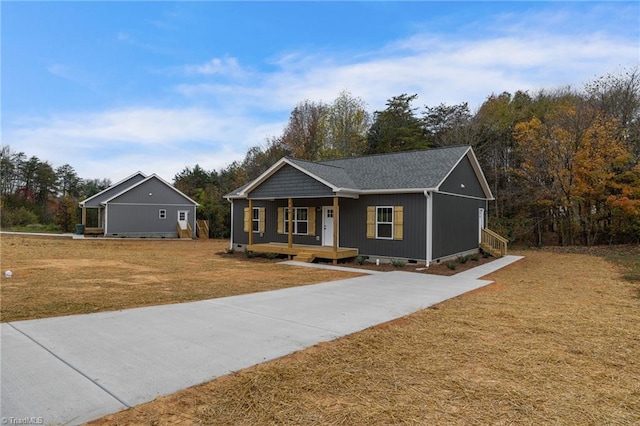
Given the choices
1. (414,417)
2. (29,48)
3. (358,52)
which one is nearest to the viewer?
(414,417)

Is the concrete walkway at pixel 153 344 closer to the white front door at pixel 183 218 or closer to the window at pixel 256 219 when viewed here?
the window at pixel 256 219

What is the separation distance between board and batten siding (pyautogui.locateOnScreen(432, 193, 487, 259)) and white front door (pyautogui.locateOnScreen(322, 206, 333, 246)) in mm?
4558

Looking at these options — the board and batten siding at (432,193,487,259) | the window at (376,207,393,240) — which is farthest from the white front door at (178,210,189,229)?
the board and batten siding at (432,193,487,259)

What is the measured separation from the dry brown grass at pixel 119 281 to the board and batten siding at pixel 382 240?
118 inches

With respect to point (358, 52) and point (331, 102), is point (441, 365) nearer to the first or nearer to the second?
point (358, 52)

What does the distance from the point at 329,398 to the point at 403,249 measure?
11.1 meters

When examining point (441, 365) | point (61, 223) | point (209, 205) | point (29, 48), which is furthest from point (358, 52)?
point (61, 223)

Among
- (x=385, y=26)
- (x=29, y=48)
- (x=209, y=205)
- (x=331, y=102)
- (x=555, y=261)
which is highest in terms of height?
(x=331, y=102)

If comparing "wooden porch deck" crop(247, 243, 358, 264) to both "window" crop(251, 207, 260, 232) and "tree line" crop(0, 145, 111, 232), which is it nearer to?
"window" crop(251, 207, 260, 232)

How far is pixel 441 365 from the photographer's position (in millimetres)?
4207

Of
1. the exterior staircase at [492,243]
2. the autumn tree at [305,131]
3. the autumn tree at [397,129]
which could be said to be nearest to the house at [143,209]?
the autumn tree at [305,131]

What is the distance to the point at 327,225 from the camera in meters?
16.6

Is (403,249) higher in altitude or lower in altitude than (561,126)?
lower

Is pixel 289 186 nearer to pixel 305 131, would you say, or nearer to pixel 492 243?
pixel 492 243
